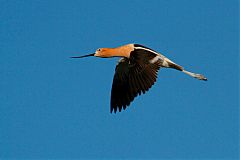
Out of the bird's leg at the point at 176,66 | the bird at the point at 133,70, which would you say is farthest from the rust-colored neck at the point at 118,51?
the bird's leg at the point at 176,66

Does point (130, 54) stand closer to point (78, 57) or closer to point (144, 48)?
point (144, 48)

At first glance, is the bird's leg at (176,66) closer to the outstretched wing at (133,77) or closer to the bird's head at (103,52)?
the outstretched wing at (133,77)

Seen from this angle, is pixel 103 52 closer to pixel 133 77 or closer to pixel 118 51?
pixel 118 51

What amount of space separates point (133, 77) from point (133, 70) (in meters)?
0.16

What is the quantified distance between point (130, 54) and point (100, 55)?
1.30m

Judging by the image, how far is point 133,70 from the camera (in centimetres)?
1952

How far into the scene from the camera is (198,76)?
20.4 m

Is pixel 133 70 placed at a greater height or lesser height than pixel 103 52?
lesser

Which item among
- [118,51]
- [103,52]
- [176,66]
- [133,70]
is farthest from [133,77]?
[103,52]

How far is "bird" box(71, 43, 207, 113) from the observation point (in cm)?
1936

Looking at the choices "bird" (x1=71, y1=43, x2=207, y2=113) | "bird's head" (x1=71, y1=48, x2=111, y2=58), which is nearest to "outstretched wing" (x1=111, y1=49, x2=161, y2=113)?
"bird" (x1=71, y1=43, x2=207, y2=113)

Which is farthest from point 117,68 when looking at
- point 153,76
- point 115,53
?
point 153,76

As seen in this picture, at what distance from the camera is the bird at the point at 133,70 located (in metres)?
19.4

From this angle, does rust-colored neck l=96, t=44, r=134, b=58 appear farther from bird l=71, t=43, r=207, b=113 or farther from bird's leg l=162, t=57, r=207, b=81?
bird's leg l=162, t=57, r=207, b=81
